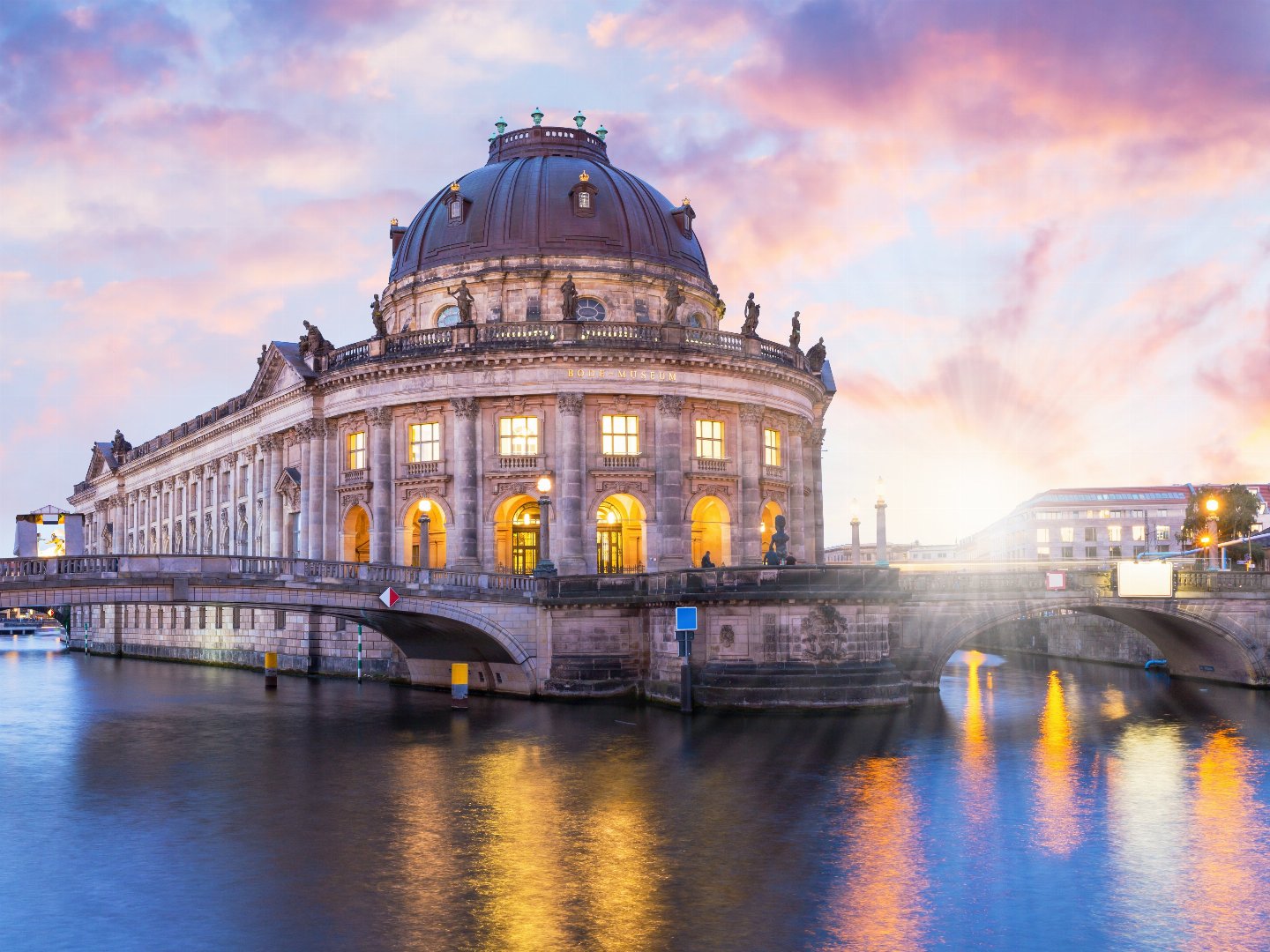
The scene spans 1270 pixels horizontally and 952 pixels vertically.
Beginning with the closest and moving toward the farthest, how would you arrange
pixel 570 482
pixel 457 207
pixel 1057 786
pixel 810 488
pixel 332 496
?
1. pixel 1057 786
2. pixel 570 482
3. pixel 332 496
4. pixel 457 207
5. pixel 810 488

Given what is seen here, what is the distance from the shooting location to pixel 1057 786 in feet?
99.7

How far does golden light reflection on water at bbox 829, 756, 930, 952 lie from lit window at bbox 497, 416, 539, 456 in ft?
102

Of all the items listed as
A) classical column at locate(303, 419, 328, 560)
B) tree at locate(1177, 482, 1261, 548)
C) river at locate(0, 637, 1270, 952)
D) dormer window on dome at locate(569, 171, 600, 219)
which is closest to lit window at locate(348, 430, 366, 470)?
classical column at locate(303, 419, 328, 560)

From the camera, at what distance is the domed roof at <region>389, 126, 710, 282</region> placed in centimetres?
6769

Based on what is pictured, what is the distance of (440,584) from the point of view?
161 feet

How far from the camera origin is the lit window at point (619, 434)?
194 ft

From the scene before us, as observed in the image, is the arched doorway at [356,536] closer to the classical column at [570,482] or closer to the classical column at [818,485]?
the classical column at [570,482]

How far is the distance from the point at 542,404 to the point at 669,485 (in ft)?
23.3

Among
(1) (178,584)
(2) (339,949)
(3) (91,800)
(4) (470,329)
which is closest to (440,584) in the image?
(1) (178,584)

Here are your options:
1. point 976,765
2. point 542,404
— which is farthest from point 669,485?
point 976,765

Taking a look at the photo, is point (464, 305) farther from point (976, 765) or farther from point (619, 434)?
point (976, 765)

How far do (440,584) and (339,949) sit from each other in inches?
1255

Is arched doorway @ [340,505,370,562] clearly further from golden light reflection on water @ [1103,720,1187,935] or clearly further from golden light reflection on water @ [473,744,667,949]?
golden light reflection on water @ [1103,720,1187,935]

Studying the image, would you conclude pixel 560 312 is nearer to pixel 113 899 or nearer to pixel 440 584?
pixel 440 584
